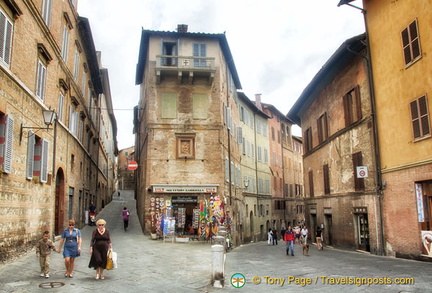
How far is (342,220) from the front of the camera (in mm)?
20469

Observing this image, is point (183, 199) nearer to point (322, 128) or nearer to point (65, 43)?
point (322, 128)

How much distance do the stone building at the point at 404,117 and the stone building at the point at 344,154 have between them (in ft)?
2.77

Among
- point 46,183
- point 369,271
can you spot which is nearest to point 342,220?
point 369,271

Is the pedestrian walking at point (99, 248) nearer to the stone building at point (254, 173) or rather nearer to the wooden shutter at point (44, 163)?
the wooden shutter at point (44, 163)

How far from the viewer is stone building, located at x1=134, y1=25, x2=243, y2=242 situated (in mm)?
21750

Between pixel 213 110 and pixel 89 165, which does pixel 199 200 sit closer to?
pixel 213 110

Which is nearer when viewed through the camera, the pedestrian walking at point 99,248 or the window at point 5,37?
the pedestrian walking at point 99,248

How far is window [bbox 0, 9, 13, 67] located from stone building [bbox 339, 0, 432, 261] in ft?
44.2

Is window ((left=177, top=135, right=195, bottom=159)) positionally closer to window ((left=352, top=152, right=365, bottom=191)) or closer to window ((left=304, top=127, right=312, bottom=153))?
window ((left=352, top=152, right=365, bottom=191))

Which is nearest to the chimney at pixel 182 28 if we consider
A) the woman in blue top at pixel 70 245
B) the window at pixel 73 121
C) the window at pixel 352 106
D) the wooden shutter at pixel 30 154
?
the window at pixel 73 121

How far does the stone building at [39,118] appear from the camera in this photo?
10.7m

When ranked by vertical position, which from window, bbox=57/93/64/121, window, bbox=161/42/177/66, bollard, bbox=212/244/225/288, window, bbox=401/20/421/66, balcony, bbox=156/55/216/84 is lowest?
bollard, bbox=212/244/225/288

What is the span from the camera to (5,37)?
34.9 feet

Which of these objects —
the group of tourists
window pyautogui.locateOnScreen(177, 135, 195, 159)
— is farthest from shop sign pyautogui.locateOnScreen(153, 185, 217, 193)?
the group of tourists
